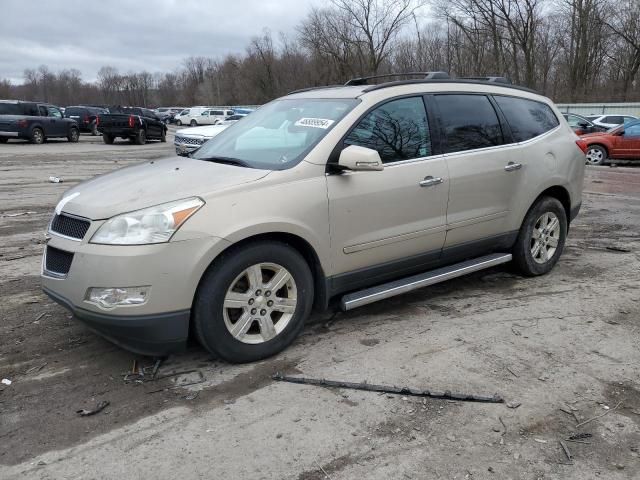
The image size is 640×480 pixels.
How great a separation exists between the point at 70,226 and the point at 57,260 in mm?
228

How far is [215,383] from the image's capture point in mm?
3354

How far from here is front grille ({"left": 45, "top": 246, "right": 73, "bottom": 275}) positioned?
130 inches

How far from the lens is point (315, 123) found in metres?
4.02

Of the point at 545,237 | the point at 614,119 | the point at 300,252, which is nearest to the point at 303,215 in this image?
the point at 300,252

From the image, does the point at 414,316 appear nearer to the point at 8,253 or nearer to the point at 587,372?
the point at 587,372

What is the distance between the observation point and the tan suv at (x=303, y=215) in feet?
10.4

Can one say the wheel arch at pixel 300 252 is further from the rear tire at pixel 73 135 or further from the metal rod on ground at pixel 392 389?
the rear tire at pixel 73 135

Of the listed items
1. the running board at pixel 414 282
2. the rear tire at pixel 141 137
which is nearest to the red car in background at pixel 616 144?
the running board at pixel 414 282

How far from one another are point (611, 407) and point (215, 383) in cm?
232

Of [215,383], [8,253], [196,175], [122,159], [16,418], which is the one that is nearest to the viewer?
[16,418]

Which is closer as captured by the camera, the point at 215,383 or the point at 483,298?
the point at 215,383

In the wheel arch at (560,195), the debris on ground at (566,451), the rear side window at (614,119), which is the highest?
the rear side window at (614,119)

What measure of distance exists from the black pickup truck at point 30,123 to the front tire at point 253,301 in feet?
80.2

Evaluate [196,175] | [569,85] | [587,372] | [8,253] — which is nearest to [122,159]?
[8,253]
